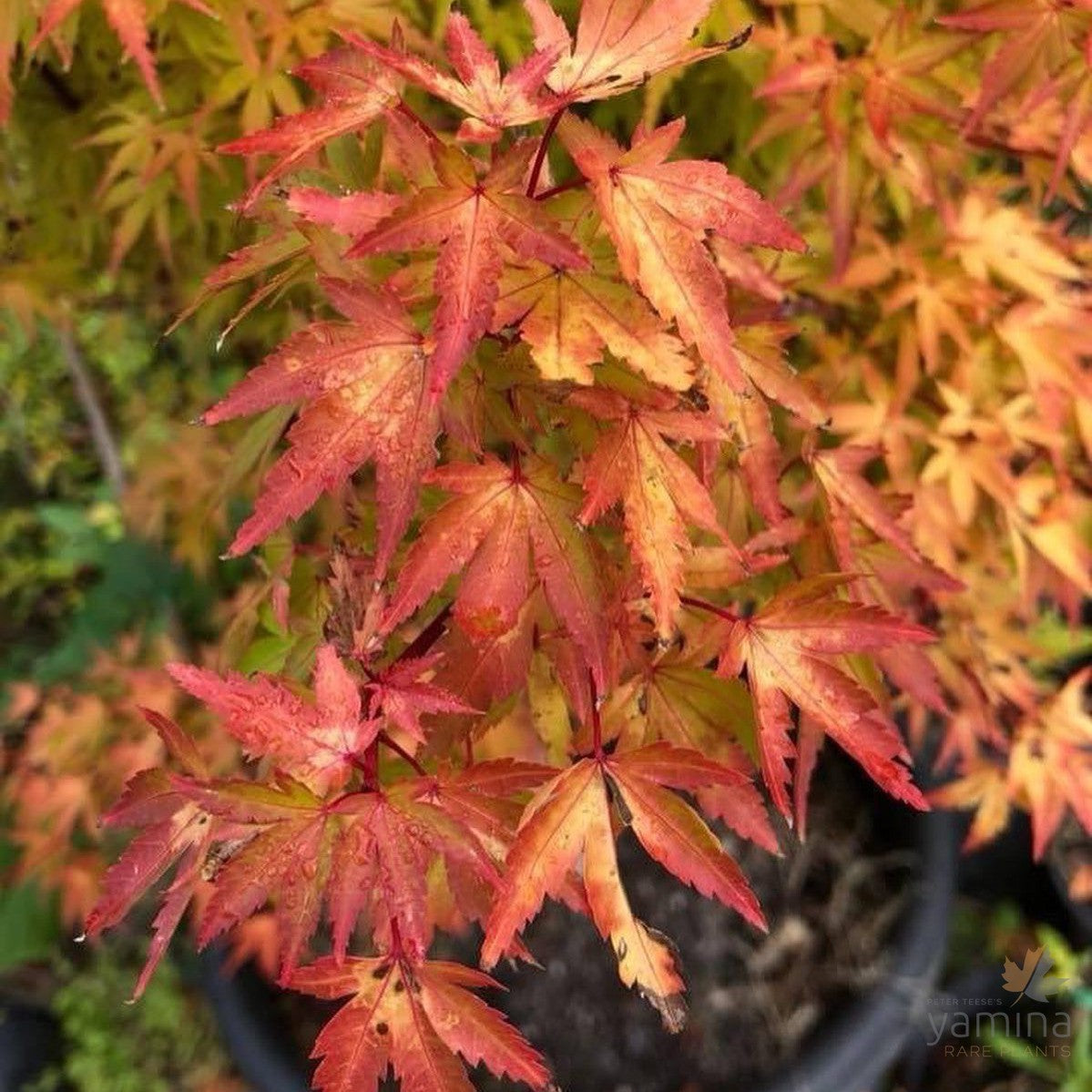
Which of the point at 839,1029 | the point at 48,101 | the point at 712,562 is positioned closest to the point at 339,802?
the point at 712,562

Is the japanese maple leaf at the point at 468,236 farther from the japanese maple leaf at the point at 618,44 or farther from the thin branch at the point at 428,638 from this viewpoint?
the thin branch at the point at 428,638

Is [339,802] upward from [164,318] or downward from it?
upward

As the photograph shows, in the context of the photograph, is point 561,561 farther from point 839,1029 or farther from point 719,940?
point 719,940

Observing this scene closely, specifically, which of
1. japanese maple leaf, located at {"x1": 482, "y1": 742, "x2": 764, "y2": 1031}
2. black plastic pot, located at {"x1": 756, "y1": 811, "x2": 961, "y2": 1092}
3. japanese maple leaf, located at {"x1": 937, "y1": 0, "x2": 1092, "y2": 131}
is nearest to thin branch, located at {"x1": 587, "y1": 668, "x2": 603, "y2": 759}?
japanese maple leaf, located at {"x1": 482, "y1": 742, "x2": 764, "y2": 1031}

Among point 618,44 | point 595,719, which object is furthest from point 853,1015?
point 618,44

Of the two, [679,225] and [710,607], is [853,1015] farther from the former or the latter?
[679,225]
